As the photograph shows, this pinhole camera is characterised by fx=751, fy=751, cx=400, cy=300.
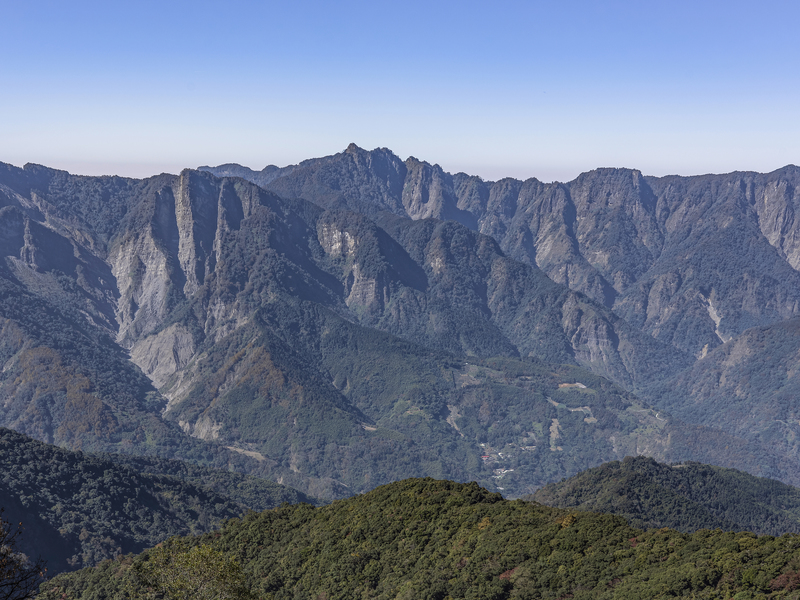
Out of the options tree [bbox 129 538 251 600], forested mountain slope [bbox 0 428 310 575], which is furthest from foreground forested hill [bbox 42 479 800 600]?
forested mountain slope [bbox 0 428 310 575]

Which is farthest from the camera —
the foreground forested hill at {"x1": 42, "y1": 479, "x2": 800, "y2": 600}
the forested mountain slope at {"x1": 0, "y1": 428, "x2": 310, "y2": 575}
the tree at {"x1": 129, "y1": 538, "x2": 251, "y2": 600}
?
the forested mountain slope at {"x1": 0, "y1": 428, "x2": 310, "y2": 575}

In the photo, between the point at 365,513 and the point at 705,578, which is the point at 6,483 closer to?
the point at 365,513

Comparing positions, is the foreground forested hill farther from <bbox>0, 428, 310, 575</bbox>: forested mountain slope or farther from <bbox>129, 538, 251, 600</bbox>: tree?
<bbox>0, 428, 310, 575</bbox>: forested mountain slope

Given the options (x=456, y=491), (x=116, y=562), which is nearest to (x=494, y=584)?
(x=456, y=491)

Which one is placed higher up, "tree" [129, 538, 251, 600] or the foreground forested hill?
"tree" [129, 538, 251, 600]

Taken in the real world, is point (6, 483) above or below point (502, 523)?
below
